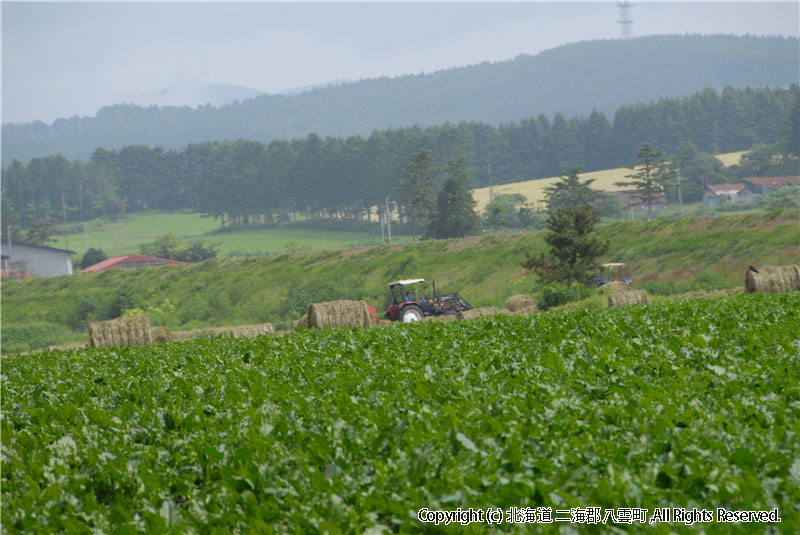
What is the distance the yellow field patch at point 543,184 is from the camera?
127500 millimetres

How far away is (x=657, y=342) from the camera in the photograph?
36.6 feet

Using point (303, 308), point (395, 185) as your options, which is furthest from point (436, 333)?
point (395, 185)

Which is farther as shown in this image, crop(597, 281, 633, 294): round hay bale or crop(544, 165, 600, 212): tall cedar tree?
crop(544, 165, 600, 212): tall cedar tree

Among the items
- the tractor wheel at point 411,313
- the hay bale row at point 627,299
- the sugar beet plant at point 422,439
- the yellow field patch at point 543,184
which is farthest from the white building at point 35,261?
the sugar beet plant at point 422,439

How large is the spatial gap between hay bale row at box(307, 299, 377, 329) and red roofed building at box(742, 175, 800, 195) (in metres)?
99.2

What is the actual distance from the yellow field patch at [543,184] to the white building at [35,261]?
2348 inches

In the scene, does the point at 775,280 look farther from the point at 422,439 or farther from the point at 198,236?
→ the point at 198,236

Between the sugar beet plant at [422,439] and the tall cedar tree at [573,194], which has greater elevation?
the tall cedar tree at [573,194]

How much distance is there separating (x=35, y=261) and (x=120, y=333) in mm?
87629

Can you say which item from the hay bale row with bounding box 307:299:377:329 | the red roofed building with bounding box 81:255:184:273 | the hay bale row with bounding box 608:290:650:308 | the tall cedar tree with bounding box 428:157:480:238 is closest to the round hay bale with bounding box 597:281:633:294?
the hay bale row with bounding box 608:290:650:308

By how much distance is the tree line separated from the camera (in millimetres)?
134125

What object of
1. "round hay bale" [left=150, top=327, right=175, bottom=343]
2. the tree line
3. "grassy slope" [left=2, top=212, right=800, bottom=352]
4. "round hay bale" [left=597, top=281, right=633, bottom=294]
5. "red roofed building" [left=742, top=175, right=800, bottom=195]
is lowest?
"grassy slope" [left=2, top=212, right=800, bottom=352]

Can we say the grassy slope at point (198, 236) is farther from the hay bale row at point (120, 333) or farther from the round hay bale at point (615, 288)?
the hay bale row at point (120, 333)

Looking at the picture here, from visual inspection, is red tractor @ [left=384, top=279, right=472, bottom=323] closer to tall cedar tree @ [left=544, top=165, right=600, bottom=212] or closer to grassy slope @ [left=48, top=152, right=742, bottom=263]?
tall cedar tree @ [left=544, top=165, right=600, bottom=212]
